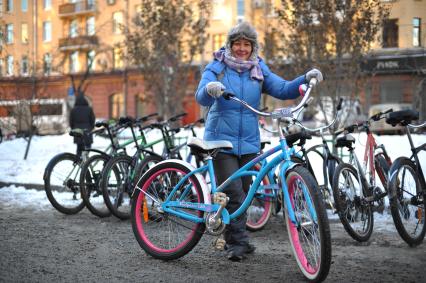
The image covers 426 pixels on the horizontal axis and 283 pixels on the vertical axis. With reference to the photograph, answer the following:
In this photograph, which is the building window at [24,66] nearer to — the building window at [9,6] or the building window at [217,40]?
the building window at [9,6]

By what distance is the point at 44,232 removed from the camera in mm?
6285

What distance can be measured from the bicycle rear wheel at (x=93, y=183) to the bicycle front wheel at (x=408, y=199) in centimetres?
356

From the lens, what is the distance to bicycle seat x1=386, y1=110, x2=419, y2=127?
18.7 ft

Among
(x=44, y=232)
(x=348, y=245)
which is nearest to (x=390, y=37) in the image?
(x=348, y=245)

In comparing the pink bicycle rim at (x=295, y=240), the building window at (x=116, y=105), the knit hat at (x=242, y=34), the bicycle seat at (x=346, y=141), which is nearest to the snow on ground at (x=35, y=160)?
the bicycle seat at (x=346, y=141)

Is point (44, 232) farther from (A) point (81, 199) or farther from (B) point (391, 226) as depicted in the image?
(B) point (391, 226)

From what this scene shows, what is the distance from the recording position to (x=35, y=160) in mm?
14484

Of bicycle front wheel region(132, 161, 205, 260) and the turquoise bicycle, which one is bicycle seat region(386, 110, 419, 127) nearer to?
the turquoise bicycle

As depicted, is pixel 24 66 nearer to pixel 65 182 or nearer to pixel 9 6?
pixel 9 6

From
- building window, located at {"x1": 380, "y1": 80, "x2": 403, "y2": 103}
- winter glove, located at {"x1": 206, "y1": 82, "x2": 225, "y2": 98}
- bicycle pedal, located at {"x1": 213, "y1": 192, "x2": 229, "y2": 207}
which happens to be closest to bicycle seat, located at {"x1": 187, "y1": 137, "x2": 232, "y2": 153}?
bicycle pedal, located at {"x1": 213, "y1": 192, "x2": 229, "y2": 207}

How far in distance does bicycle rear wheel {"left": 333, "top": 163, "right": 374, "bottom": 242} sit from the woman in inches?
40.7

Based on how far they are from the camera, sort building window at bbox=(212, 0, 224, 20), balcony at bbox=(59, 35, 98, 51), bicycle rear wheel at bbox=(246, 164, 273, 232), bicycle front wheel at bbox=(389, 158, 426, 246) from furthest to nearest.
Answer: building window at bbox=(212, 0, 224, 20) < balcony at bbox=(59, 35, 98, 51) < bicycle rear wheel at bbox=(246, 164, 273, 232) < bicycle front wheel at bbox=(389, 158, 426, 246)

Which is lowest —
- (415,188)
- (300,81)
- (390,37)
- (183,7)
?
(415,188)

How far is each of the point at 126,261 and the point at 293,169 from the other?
1.60m
